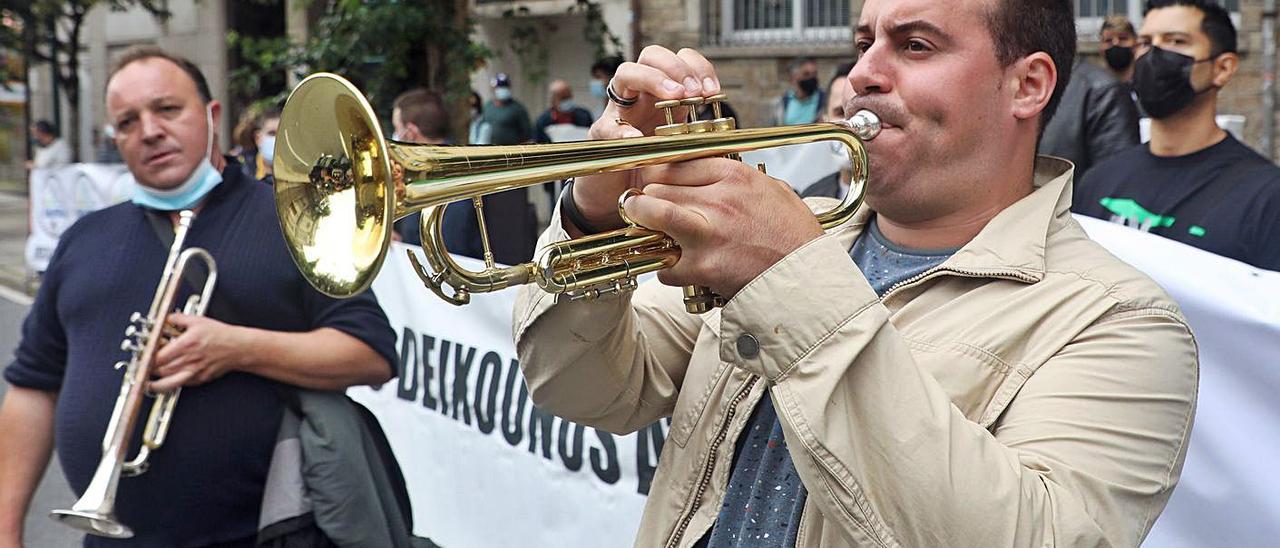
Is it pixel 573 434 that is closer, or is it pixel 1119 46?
pixel 573 434

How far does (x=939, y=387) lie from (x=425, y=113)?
487cm

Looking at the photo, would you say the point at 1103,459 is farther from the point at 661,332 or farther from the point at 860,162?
the point at 661,332

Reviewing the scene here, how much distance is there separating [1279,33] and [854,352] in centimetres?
816

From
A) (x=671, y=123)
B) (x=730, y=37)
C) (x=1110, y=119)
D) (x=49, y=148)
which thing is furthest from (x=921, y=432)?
(x=49, y=148)

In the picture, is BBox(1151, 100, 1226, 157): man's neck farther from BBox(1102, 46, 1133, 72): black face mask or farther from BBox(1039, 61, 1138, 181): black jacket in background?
BBox(1102, 46, 1133, 72): black face mask

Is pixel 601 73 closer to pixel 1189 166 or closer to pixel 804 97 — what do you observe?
pixel 804 97

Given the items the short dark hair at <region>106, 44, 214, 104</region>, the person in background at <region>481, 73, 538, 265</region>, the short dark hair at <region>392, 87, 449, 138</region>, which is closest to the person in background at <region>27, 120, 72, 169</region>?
the short dark hair at <region>392, 87, 449, 138</region>

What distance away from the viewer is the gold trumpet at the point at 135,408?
268 cm

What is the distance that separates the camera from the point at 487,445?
450cm

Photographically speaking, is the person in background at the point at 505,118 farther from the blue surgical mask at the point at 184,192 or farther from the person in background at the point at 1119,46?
the blue surgical mask at the point at 184,192

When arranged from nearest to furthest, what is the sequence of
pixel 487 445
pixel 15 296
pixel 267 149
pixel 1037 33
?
pixel 1037 33 → pixel 487 445 → pixel 267 149 → pixel 15 296

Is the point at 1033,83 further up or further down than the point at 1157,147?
further up

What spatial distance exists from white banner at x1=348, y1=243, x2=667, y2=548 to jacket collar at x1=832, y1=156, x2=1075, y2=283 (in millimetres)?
1971

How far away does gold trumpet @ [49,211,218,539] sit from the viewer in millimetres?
2682
